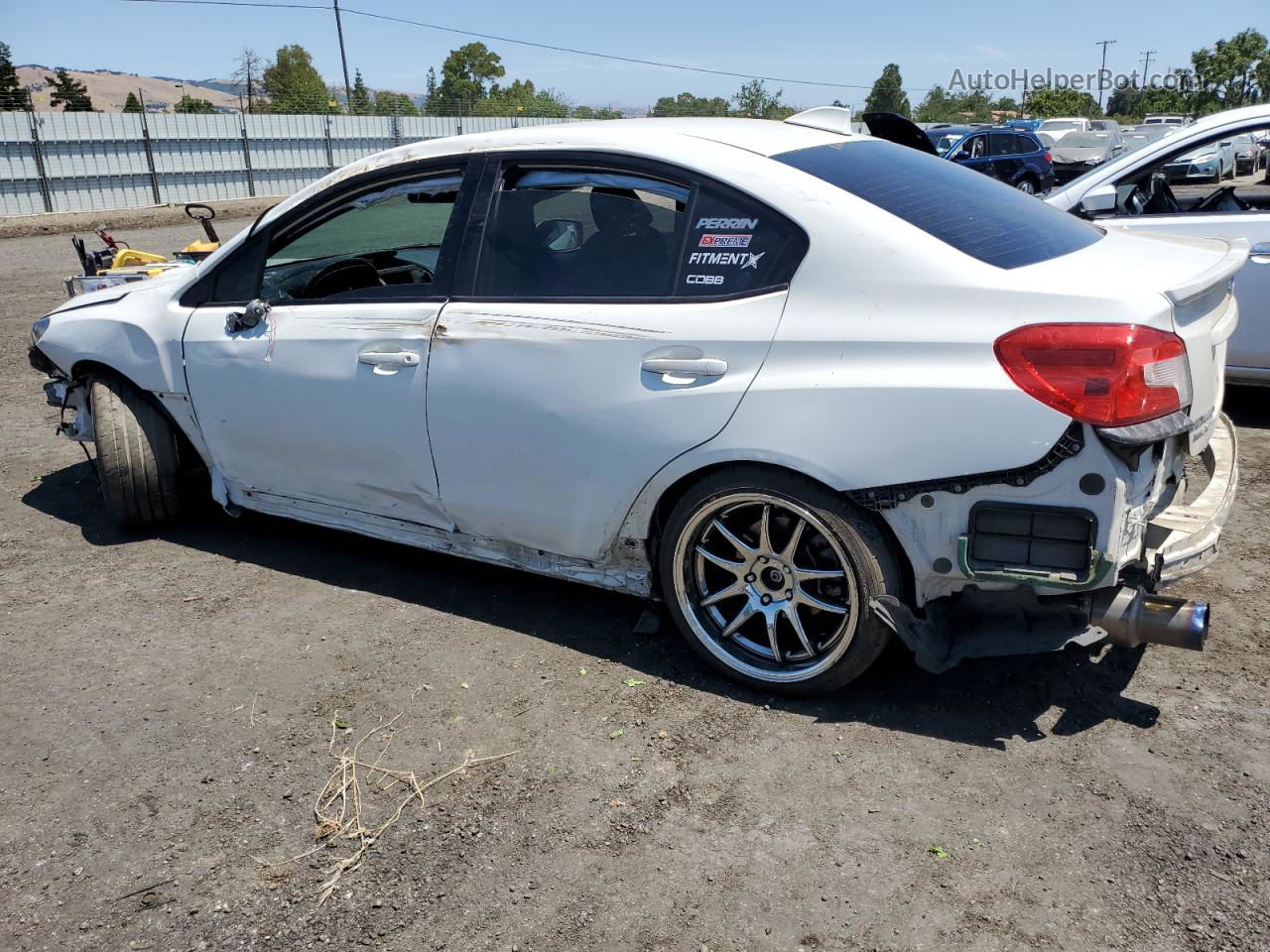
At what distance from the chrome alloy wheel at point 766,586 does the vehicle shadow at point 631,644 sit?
15 cm

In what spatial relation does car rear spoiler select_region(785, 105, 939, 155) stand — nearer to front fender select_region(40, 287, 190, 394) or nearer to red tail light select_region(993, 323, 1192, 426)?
red tail light select_region(993, 323, 1192, 426)

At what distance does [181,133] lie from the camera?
91.1 feet

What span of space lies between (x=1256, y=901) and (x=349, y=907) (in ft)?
7.11

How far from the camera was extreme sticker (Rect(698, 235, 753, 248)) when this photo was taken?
10.6 feet

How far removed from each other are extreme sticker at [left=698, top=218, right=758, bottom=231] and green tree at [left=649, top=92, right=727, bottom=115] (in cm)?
3400

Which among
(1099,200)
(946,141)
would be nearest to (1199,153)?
(1099,200)

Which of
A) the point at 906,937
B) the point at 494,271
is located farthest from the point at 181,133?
the point at 906,937

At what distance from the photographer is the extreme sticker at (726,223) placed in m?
3.21

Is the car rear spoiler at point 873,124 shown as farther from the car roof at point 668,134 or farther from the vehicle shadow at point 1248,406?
the vehicle shadow at point 1248,406

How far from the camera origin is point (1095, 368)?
8.89 ft

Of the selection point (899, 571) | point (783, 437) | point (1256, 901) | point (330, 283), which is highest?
point (330, 283)

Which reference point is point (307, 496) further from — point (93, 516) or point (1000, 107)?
point (1000, 107)

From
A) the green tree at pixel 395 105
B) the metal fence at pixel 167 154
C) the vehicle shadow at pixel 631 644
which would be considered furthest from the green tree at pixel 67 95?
the vehicle shadow at pixel 631 644

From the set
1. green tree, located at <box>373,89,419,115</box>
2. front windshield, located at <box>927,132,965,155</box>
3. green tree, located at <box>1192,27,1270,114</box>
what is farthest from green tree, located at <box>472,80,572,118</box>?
green tree, located at <box>1192,27,1270,114</box>
